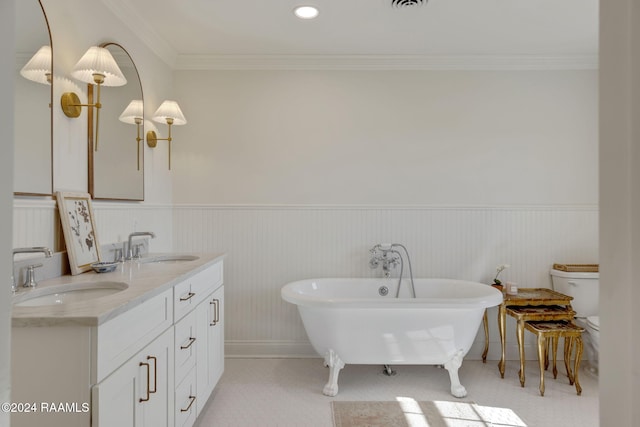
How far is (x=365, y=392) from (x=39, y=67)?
251 centimetres

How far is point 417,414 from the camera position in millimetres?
2217

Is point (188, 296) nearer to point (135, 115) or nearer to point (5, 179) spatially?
point (135, 115)

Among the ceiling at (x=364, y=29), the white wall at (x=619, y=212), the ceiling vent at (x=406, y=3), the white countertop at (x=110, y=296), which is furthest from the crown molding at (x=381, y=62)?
the white wall at (x=619, y=212)

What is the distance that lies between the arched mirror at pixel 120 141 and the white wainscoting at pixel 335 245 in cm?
75

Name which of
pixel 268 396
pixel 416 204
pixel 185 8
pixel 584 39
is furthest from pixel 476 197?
pixel 185 8

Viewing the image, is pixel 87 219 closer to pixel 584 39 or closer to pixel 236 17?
pixel 236 17

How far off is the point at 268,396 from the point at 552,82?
329 cm

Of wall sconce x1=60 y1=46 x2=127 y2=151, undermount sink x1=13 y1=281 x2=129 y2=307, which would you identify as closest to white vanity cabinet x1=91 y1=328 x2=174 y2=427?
undermount sink x1=13 y1=281 x2=129 y2=307

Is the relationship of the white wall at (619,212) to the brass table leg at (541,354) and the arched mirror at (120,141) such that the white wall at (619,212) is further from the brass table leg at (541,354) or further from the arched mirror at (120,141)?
the brass table leg at (541,354)

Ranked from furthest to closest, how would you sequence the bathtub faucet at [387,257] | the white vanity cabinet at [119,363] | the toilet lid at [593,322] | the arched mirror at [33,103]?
1. the bathtub faucet at [387,257]
2. the toilet lid at [593,322]
3. the arched mirror at [33,103]
4. the white vanity cabinet at [119,363]

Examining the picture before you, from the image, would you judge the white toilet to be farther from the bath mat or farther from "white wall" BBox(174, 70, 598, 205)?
the bath mat

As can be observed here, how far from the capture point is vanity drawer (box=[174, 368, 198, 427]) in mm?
1708

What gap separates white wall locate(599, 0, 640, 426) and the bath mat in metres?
2.01

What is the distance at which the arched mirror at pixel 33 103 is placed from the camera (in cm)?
148
